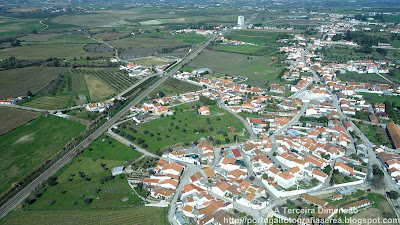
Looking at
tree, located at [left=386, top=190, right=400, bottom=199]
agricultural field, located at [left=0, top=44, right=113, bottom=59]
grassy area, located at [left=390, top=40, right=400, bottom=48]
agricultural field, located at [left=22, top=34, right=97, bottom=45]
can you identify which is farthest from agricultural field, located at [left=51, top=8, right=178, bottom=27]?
tree, located at [left=386, top=190, right=400, bottom=199]

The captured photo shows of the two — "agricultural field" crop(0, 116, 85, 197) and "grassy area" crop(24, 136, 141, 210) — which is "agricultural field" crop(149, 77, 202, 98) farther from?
"grassy area" crop(24, 136, 141, 210)

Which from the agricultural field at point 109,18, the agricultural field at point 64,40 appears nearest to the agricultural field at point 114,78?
the agricultural field at point 64,40

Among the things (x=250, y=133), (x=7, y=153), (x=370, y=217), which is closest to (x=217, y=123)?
(x=250, y=133)

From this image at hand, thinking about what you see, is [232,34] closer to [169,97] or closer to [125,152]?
[169,97]

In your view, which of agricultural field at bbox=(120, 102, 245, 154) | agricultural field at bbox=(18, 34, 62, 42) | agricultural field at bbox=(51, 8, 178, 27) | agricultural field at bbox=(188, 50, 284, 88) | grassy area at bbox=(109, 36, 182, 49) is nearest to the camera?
agricultural field at bbox=(120, 102, 245, 154)

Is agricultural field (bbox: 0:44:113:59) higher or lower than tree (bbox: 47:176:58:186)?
higher

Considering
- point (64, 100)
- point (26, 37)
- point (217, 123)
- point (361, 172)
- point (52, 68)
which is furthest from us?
point (26, 37)

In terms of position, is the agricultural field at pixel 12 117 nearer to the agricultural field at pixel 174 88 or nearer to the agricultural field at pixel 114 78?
the agricultural field at pixel 114 78
